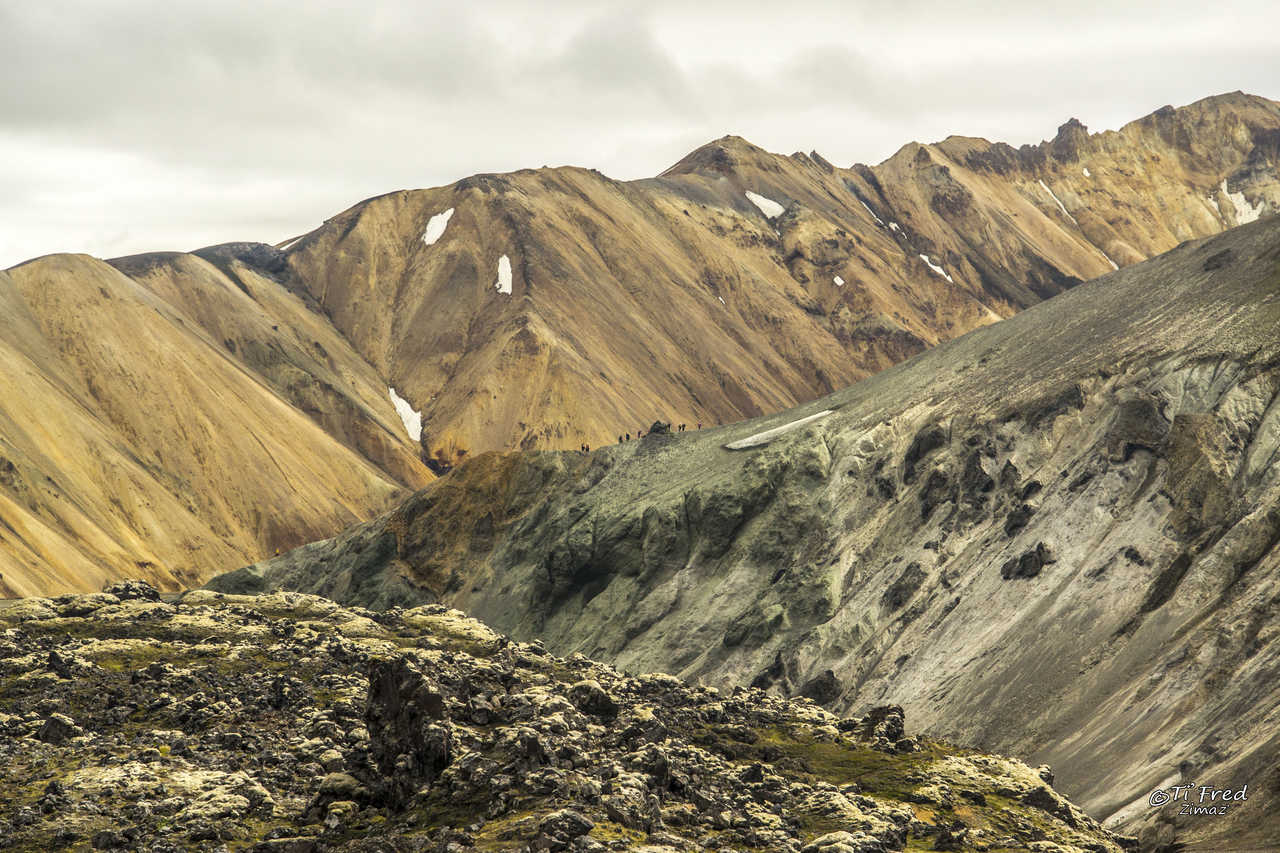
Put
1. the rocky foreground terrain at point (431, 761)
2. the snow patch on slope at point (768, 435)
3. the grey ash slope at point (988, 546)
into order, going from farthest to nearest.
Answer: the snow patch on slope at point (768, 435), the grey ash slope at point (988, 546), the rocky foreground terrain at point (431, 761)

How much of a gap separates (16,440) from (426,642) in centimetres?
13503

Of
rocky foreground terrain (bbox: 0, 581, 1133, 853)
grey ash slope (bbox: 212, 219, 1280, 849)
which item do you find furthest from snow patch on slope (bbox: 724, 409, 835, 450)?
rocky foreground terrain (bbox: 0, 581, 1133, 853)

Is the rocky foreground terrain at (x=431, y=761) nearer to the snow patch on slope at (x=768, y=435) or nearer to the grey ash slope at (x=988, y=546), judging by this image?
the grey ash slope at (x=988, y=546)

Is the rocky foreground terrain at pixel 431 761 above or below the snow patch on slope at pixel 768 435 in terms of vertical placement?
below

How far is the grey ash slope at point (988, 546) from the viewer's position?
72500 mm

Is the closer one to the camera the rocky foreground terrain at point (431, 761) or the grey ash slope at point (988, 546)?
the rocky foreground terrain at point (431, 761)

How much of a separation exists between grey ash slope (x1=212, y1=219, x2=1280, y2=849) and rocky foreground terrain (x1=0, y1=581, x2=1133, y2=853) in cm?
1317

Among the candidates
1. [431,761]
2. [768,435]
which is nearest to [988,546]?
[768,435]

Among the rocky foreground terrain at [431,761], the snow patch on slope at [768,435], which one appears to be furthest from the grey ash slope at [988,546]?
the rocky foreground terrain at [431,761]

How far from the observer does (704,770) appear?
4406 cm

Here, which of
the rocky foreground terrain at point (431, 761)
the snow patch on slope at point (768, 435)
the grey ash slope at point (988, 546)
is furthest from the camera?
the snow patch on slope at point (768, 435)

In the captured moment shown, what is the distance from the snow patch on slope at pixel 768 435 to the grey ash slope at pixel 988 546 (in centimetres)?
200

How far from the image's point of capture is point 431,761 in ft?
126

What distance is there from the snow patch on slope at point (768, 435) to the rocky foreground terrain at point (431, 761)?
67.8m
